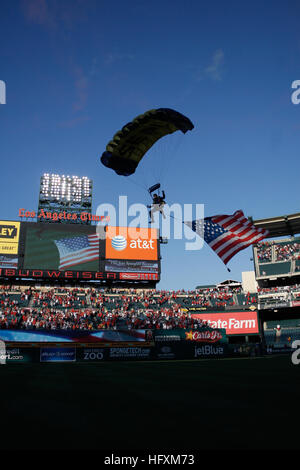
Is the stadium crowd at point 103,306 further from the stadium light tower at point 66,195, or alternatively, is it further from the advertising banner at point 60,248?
the stadium light tower at point 66,195

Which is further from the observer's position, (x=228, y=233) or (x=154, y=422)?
(x=228, y=233)

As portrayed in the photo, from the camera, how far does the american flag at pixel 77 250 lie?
A: 5191 cm

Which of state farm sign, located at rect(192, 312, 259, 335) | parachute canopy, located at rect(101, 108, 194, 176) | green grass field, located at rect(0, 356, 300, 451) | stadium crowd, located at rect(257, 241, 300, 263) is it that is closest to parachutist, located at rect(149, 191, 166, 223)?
parachute canopy, located at rect(101, 108, 194, 176)

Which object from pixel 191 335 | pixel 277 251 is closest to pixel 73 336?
pixel 191 335

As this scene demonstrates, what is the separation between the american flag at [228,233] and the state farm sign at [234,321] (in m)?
29.0

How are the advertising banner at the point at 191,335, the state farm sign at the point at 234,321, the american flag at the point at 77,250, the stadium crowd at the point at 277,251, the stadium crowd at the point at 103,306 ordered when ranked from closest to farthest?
the advertising banner at the point at 191,335 → the stadium crowd at the point at 103,306 → the state farm sign at the point at 234,321 → the american flag at the point at 77,250 → the stadium crowd at the point at 277,251

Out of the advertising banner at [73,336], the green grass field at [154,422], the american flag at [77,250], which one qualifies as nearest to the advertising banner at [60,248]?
the american flag at [77,250]

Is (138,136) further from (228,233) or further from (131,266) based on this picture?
(131,266)

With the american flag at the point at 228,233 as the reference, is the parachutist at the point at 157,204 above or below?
above

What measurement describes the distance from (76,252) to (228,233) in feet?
119

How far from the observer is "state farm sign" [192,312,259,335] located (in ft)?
150

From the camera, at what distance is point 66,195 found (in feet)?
188
